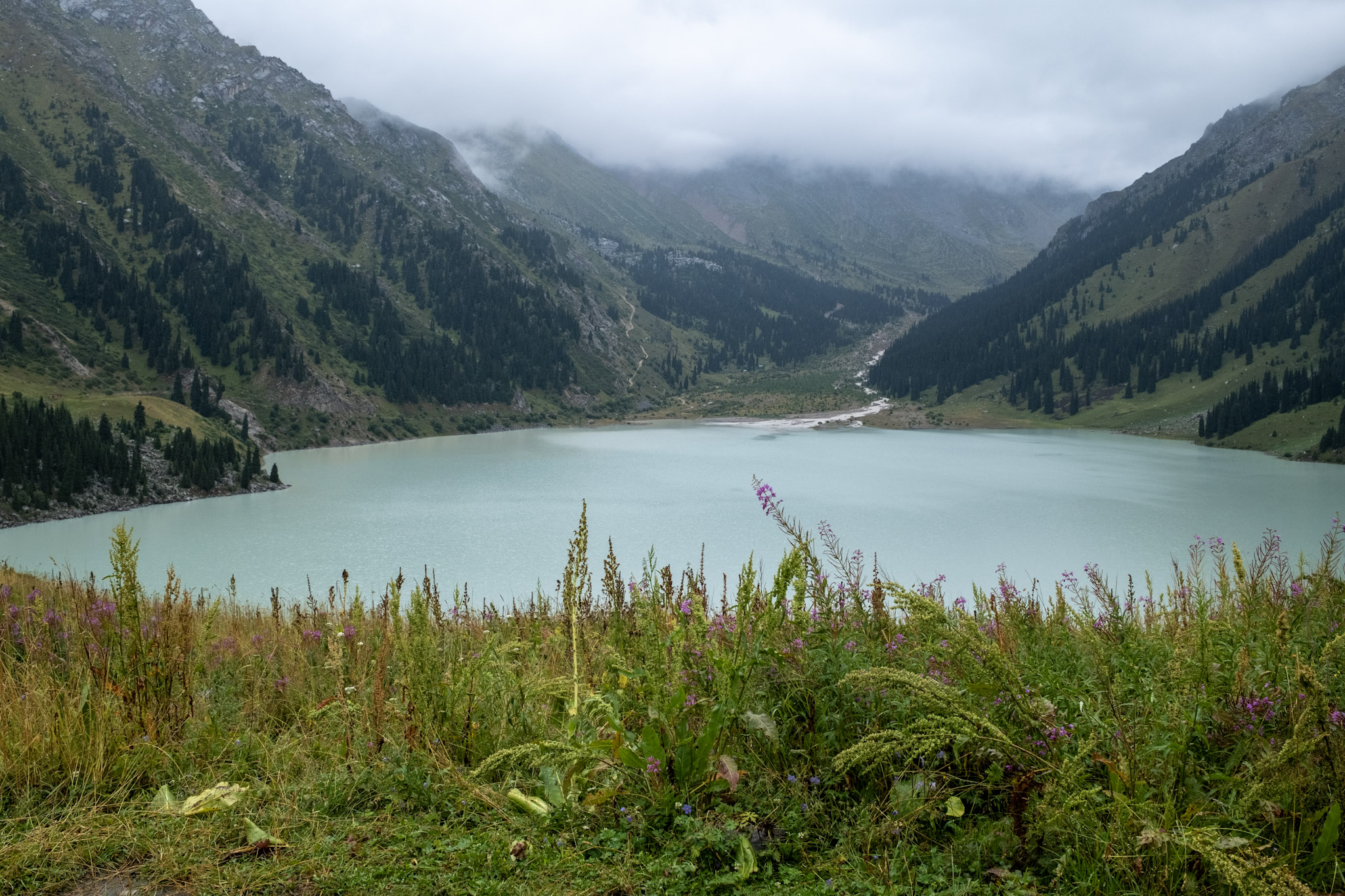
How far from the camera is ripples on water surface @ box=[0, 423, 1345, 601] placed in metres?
19.3

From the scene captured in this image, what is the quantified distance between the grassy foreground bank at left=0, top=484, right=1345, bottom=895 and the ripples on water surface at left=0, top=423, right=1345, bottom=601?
11958mm

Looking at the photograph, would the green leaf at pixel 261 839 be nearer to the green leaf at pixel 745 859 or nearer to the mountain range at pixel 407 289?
the green leaf at pixel 745 859

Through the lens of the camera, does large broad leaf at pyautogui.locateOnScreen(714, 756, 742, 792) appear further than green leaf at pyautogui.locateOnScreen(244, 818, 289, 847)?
Yes

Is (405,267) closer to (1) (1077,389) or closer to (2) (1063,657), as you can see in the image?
(1) (1077,389)

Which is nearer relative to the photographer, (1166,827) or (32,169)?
(1166,827)

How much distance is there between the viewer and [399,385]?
8350 cm

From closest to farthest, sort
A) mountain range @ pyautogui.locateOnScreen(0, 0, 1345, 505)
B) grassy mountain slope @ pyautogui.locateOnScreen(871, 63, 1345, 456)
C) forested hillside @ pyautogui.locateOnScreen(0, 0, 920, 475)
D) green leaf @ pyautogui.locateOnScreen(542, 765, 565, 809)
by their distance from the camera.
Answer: green leaf @ pyautogui.locateOnScreen(542, 765, 565, 809)
forested hillside @ pyautogui.locateOnScreen(0, 0, 920, 475)
mountain range @ pyautogui.locateOnScreen(0, 0, 1345, 505)
grassy mountain slope @ pyautogui.locateOnScreen(871, 63, 1345, 456)

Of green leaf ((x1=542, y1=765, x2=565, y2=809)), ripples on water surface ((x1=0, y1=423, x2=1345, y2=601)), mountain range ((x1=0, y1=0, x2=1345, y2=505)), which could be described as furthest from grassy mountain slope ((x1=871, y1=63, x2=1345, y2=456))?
green leaf ((x1=542, y1=765, x2=565, y2=809))

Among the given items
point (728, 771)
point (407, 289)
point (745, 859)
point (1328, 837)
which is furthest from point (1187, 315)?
point (745, 859)

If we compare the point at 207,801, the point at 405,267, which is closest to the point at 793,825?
the point at 207,801

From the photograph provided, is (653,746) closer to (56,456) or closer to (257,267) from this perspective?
(56,456)

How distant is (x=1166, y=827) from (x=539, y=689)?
2.81 m

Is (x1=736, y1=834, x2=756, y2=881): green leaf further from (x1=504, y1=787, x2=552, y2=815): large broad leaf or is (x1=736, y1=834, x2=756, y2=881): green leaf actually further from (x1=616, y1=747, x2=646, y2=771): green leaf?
(x1=504, y1=787, x2=552, y2=815): large broad leaf

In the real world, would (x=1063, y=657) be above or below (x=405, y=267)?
below
